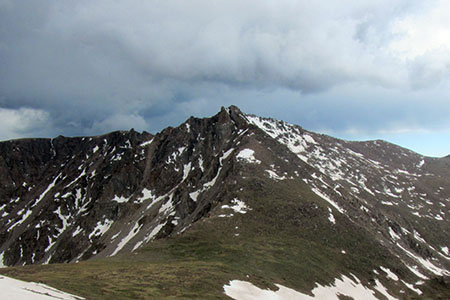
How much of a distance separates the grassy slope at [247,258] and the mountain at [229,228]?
0.28 m

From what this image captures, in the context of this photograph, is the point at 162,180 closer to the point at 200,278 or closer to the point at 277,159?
the point at 277,159

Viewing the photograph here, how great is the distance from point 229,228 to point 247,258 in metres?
16.5

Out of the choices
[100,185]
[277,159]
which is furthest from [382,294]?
[100,185]

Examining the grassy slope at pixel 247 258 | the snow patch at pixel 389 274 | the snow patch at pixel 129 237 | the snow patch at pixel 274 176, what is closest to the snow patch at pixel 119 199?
the snow patch at pixel 129 237

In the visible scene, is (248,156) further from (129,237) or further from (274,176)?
(129,237)

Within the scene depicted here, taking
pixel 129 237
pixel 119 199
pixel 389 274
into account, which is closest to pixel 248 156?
pixel 389 274

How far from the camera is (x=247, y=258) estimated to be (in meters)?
60.5

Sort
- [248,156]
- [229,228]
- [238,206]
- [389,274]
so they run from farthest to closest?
1. [248,156]
2. [238,206]
3. [229,228]
4. [389,274]

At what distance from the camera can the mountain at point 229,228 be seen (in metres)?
49.9

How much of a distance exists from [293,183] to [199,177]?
49.6m

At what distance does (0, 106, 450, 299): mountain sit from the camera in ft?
164

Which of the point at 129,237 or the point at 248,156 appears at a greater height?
the point at 248,156

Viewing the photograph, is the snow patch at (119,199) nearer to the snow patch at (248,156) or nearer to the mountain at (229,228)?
the mountain at (229,228)

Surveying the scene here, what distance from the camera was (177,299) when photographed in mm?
34844
